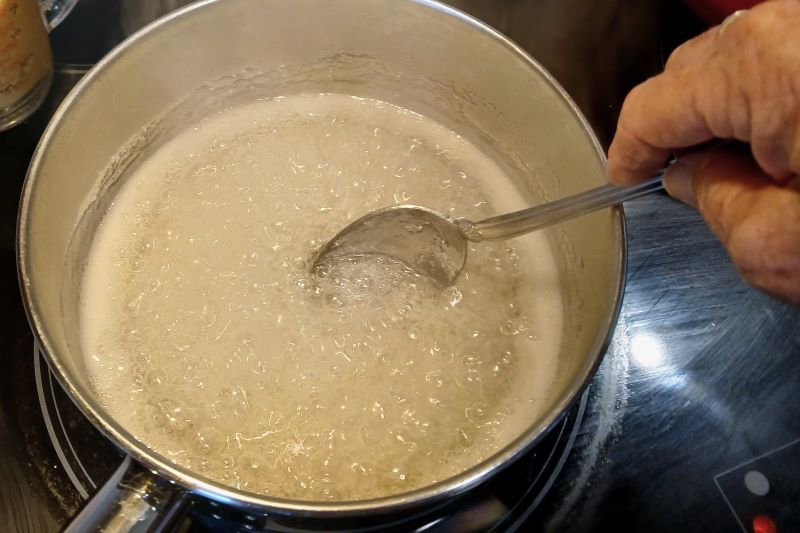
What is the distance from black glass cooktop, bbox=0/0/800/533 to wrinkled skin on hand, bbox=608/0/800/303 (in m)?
0.33

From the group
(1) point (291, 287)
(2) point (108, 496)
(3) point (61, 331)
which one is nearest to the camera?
(2) point (108, 496)

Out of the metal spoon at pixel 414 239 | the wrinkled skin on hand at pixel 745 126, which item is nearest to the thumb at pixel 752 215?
the wrinkled skin on hand at pixel 745 126

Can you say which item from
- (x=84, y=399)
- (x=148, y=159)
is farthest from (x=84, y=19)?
(x=84, y=399)

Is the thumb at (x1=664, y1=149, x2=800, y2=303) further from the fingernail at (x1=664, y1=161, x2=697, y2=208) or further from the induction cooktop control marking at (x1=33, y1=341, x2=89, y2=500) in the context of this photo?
the induction cooktop control marking at (x1=33, y1=341, x2=89, y2=500)

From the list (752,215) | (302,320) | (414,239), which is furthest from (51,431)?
(752,215)

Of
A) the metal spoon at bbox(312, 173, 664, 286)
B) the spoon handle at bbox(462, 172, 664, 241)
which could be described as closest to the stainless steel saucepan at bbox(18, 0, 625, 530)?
the spoon handle at bbox(462, 172, 664, 241)

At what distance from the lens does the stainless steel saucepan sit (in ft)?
1.71

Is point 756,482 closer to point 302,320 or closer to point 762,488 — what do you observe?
point 762,488

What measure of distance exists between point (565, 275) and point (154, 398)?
0.51 meters

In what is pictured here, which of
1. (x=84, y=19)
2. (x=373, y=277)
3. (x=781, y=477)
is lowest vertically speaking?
(x=781, y=477)

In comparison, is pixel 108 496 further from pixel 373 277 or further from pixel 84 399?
pixel 373 277

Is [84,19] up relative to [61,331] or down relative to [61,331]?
up

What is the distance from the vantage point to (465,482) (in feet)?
1.59

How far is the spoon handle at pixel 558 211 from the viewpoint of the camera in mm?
580
